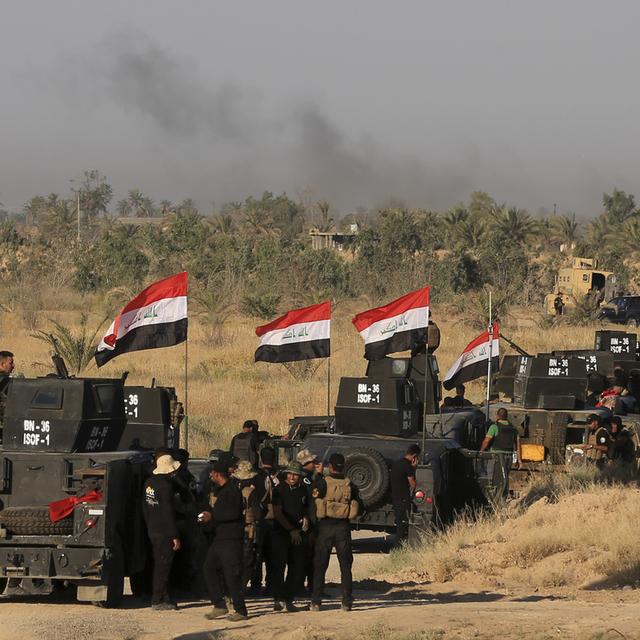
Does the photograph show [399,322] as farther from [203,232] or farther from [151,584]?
[203,232]

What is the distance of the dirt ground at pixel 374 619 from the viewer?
11.5 metres

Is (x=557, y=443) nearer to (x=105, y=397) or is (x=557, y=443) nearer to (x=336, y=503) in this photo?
(x=105, y=397)

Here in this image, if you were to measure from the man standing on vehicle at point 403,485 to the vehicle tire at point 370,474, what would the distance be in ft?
0.69

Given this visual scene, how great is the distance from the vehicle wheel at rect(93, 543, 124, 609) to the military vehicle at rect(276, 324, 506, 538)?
5011 mm

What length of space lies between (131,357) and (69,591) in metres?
28.1

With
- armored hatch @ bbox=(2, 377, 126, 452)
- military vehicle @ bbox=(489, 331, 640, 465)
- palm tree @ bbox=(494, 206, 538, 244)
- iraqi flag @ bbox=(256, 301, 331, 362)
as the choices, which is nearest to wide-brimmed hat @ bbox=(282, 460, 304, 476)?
armored hatch @ bbox=(2, 377, 126, 452)

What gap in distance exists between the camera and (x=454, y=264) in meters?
66.9

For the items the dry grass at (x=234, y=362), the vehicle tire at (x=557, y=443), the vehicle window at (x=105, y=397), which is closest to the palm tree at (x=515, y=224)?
the dry grass at (x=234, y=362)

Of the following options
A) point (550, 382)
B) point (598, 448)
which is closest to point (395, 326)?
point (598, 448)

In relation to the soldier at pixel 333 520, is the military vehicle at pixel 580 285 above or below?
above

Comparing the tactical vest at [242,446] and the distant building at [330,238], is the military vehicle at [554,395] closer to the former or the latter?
the tactical vest at [242,446]

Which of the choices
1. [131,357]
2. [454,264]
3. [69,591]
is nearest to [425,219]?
[454,264]

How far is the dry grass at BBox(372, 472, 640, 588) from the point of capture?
52.7 feet

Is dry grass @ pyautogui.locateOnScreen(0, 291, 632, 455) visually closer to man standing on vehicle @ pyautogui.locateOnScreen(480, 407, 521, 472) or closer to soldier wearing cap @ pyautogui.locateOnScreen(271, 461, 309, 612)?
man standing on vehicle @ pyautogui.locateOnScreen(480, 407, 521, 472)
